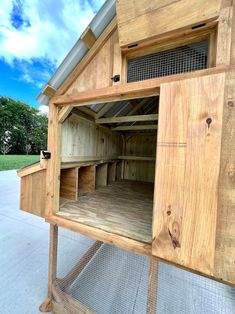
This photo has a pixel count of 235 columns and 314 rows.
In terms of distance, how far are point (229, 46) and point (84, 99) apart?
1.03 meters

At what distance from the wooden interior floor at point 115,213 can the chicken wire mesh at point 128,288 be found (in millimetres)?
837

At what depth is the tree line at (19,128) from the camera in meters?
19.4

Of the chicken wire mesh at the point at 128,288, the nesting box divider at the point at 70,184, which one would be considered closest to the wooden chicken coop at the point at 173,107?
the nesting box divider at the point at 70,184

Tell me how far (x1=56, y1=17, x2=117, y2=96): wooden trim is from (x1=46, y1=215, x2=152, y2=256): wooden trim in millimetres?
1236

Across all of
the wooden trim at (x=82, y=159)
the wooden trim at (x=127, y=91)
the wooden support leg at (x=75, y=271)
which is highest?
the wooden trim at (x=127, y=91)

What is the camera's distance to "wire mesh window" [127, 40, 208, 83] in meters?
0.99

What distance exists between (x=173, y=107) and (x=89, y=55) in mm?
887

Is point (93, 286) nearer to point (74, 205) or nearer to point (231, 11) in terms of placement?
point (74, 205)

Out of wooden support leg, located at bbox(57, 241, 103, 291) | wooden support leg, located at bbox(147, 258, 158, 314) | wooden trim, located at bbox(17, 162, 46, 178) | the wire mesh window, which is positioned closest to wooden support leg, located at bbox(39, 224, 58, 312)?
wooden support leg, located at bbox(57, 241, 103, 291)

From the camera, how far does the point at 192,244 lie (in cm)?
90

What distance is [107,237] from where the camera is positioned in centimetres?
128

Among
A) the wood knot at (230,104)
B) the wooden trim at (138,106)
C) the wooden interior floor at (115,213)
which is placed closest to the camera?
the wood knot at (230,104)

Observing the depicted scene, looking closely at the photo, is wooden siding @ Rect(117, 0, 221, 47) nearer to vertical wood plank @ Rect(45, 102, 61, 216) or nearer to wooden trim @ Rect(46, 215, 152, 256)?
vertical wood plank @ Rect(45, 102, 61, 216)

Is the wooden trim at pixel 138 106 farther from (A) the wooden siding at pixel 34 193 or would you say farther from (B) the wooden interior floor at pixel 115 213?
(A) the wooden siding at pixel 34 193
